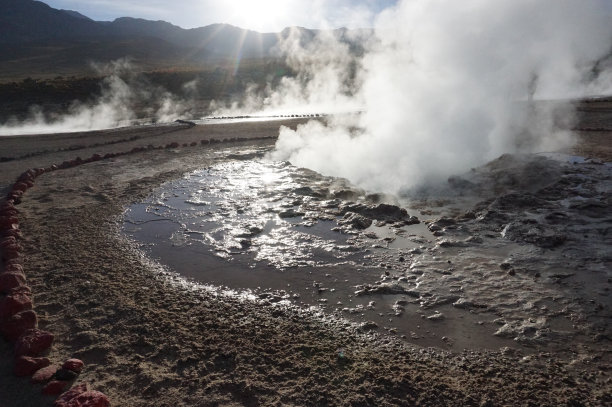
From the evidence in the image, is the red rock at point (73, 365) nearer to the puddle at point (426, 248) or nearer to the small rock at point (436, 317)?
the puddle at point (426, 248)

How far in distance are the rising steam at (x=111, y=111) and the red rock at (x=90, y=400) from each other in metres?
19.7

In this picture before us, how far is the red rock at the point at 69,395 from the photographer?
2.98 m

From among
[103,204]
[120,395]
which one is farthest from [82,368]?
[103,204]

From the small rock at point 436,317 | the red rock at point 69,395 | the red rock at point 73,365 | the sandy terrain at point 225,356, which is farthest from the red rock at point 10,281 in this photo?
the small rock at point 436,317

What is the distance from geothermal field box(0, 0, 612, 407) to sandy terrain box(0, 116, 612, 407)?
2cm

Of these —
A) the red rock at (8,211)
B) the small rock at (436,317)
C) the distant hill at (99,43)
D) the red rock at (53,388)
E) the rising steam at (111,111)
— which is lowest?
the red rock at (53,388)

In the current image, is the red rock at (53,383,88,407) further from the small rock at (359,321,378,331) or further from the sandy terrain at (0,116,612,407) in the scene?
the small rock at (359,321,378,331)

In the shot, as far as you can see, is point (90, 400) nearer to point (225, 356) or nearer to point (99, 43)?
point (225, 356)

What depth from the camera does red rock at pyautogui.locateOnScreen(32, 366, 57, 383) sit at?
3.33m

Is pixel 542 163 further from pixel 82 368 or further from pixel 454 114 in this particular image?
pixel 82 368

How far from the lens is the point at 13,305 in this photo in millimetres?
4188

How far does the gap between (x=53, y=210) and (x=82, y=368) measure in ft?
16.9

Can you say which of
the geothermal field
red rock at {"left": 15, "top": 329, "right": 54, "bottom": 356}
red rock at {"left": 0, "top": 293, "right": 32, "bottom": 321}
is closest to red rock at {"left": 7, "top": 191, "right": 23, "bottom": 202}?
the geothermal field

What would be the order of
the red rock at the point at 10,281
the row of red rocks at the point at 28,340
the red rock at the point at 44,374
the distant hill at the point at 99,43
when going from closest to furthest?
1. the row of red rocks at the point at 28,340
2. the red rock at the point at 44,374
3. the red rock at the point at 10,281
4. the distant hill at the point at 99,43
